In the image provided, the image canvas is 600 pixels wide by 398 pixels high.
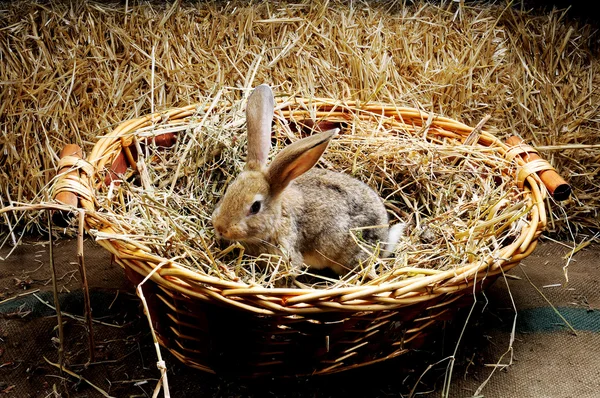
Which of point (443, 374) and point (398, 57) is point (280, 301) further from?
point (398, 57)

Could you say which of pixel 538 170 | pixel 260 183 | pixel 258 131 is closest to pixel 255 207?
pixel 260 183

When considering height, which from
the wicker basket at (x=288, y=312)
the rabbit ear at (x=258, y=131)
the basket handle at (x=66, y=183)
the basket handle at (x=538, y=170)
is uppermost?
the rabbit ear at (x=258, y=131)

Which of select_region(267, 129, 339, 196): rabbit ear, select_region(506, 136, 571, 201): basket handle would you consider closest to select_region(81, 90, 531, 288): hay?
select_region(506, 136, 571, 201): basket handle

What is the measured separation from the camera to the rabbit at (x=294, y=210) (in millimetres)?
2357

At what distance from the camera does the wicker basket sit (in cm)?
196

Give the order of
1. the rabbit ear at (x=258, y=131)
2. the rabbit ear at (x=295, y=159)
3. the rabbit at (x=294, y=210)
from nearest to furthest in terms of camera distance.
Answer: the rabbit ear at (x=295, y=159) → the rabbit at (x=294, y=210) → the rabbit ear at (x=258, y=131)

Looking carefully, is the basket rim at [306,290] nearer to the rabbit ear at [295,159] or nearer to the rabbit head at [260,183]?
the rabbit head at [260,183]

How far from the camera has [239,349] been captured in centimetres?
216

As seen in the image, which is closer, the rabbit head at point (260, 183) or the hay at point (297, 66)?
the rabbit head at point (260, 183)

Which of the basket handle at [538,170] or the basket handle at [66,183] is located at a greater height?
the basket handle at [66,183]

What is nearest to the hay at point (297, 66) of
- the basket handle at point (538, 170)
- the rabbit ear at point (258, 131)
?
the basket handle at point (538, 170)

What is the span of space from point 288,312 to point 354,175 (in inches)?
50.5

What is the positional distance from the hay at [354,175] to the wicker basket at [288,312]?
0.12 metres

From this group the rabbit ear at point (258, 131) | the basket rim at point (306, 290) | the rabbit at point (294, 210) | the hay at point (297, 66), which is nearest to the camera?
the basket rim at point (306, 290)
